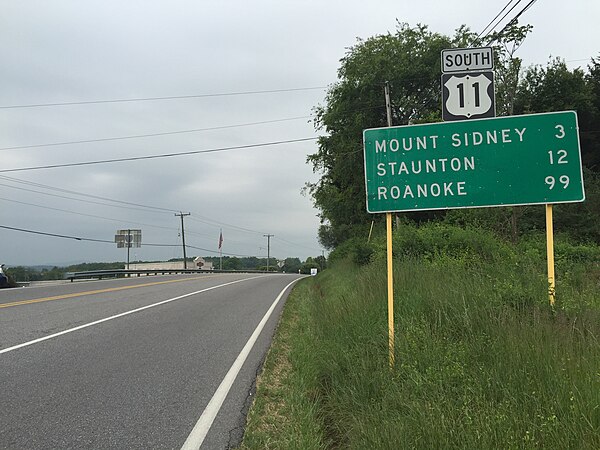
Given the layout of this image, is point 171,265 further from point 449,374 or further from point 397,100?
point 449,374

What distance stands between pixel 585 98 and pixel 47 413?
35.8 metres

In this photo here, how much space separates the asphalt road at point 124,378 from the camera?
4168 millimetres

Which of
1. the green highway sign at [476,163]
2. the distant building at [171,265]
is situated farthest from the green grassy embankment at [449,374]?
the distant building at [171,265]

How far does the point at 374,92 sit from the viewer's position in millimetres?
26906

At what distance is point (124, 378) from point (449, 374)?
426cm

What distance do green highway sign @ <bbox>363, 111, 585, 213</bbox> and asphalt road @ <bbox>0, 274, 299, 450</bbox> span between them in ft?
10.4

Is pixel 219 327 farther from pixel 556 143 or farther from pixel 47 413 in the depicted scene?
pixel 556 143

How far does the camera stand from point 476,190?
531 centimetres

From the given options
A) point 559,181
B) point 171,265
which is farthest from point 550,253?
point 171,265

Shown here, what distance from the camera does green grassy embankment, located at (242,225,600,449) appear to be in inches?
120

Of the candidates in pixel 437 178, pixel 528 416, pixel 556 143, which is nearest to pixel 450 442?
pixel 528 416

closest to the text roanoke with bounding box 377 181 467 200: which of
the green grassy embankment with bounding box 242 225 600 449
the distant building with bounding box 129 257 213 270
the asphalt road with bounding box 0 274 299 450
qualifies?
the green grassy embankment with bounding box 242 225 600 449

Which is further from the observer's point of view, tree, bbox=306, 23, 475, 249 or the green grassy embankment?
tree, bbox=306, 23, 475, 249

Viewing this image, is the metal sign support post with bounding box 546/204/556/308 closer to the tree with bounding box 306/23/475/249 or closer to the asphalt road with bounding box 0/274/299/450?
the asphalt road with bounding box 0/274/299/450
